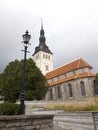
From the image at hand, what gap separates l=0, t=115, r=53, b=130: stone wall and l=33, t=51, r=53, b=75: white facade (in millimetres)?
52495

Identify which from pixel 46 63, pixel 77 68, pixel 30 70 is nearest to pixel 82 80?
pixel 77 68

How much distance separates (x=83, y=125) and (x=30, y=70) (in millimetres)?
23344

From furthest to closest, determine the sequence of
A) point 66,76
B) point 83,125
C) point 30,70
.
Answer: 1. point 66,76
2. point 30,70
3. point 83,125

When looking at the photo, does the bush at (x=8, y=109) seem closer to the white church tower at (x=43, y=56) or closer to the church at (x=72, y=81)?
the church at (x=72, y=81)

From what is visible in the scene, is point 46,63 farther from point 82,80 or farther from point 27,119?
point 27,119

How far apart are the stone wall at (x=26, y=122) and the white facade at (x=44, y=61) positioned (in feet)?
172

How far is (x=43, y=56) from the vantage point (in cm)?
6031

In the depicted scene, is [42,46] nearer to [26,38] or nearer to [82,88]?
[82,88]

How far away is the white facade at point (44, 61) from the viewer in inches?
2336

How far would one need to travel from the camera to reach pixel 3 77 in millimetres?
34094

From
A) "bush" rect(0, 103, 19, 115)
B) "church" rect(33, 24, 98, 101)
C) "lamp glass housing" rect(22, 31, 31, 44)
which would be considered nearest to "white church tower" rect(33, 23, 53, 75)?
"church" rect(33, 24, 98, 101)

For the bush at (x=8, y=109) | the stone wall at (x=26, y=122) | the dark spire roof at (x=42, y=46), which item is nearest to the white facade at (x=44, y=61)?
the dark spire roof at (x=42, y=46)

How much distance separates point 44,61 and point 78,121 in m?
50.7

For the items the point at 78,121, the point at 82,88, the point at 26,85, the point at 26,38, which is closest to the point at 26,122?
the point at 26,38
